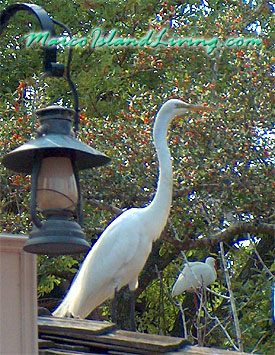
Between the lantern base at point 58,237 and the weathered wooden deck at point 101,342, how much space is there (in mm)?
446

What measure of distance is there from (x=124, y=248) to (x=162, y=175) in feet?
1.97

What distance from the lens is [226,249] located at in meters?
8.20

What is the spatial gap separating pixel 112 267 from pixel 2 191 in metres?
1.24

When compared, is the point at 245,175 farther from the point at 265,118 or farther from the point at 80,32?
the point at 80,32

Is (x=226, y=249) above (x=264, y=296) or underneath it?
above

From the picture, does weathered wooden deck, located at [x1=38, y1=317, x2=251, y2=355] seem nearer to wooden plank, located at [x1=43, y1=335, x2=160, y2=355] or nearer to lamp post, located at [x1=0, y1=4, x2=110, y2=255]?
wooden plank, located at [x1=43, y1=335, x2=160, y2=355]

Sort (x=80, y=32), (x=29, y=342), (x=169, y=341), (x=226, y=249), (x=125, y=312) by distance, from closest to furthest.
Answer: (x=29, y=342)
(x=169, y=341)
(x=125, y=312)
(x=226, y=249)
(x=80, y=32)

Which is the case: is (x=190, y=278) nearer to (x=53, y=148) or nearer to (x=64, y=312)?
(x=64, y=312)

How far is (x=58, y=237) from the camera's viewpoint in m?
2.36

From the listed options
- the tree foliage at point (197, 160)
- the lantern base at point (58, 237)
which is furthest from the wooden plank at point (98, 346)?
the tree foliage at point (197, 160)

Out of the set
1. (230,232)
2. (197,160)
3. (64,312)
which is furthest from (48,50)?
(230,232)

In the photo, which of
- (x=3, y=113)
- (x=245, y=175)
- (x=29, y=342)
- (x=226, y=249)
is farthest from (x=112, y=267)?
(x=29, y=342)

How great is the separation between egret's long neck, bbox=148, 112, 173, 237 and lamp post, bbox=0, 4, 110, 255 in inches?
118

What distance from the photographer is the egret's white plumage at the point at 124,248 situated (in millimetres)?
5582
